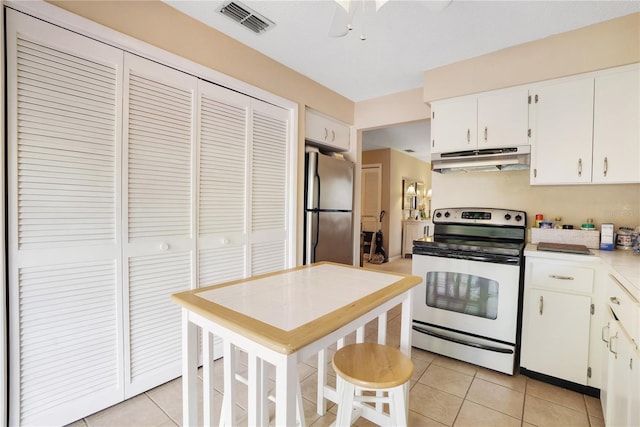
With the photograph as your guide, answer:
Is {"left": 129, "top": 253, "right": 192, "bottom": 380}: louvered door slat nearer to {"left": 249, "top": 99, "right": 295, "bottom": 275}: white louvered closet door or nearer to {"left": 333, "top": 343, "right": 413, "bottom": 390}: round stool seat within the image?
{"left": 249, "top": 99, "right": 295, "bottom": 275}: white louvered closet door

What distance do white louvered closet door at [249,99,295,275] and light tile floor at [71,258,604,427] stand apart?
38.6 inches

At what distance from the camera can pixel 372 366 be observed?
47.8 inches

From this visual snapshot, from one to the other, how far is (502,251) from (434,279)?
0.56 m

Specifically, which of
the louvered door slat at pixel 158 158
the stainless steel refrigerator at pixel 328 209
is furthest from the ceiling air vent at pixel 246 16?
the stainless steel refrigerator at pixel 328 209

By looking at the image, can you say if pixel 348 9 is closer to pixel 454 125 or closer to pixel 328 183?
pixel 454 125

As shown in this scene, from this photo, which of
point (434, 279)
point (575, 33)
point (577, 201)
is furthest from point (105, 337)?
point (575, 33)

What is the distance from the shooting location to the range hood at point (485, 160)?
2.40 metres

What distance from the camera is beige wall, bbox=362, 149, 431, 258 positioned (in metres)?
6.48

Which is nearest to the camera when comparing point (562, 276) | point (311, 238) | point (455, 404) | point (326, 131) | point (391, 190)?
point (455, 404)

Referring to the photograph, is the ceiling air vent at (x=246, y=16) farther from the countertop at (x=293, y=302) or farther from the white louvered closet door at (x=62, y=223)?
the countertop at (x=293, y=302)

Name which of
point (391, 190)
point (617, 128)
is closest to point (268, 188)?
point (617, 128)

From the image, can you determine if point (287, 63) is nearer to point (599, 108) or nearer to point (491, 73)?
point (491, 73)

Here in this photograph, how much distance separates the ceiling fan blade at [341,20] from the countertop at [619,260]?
1677 mm

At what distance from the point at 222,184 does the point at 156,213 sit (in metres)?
0.54
